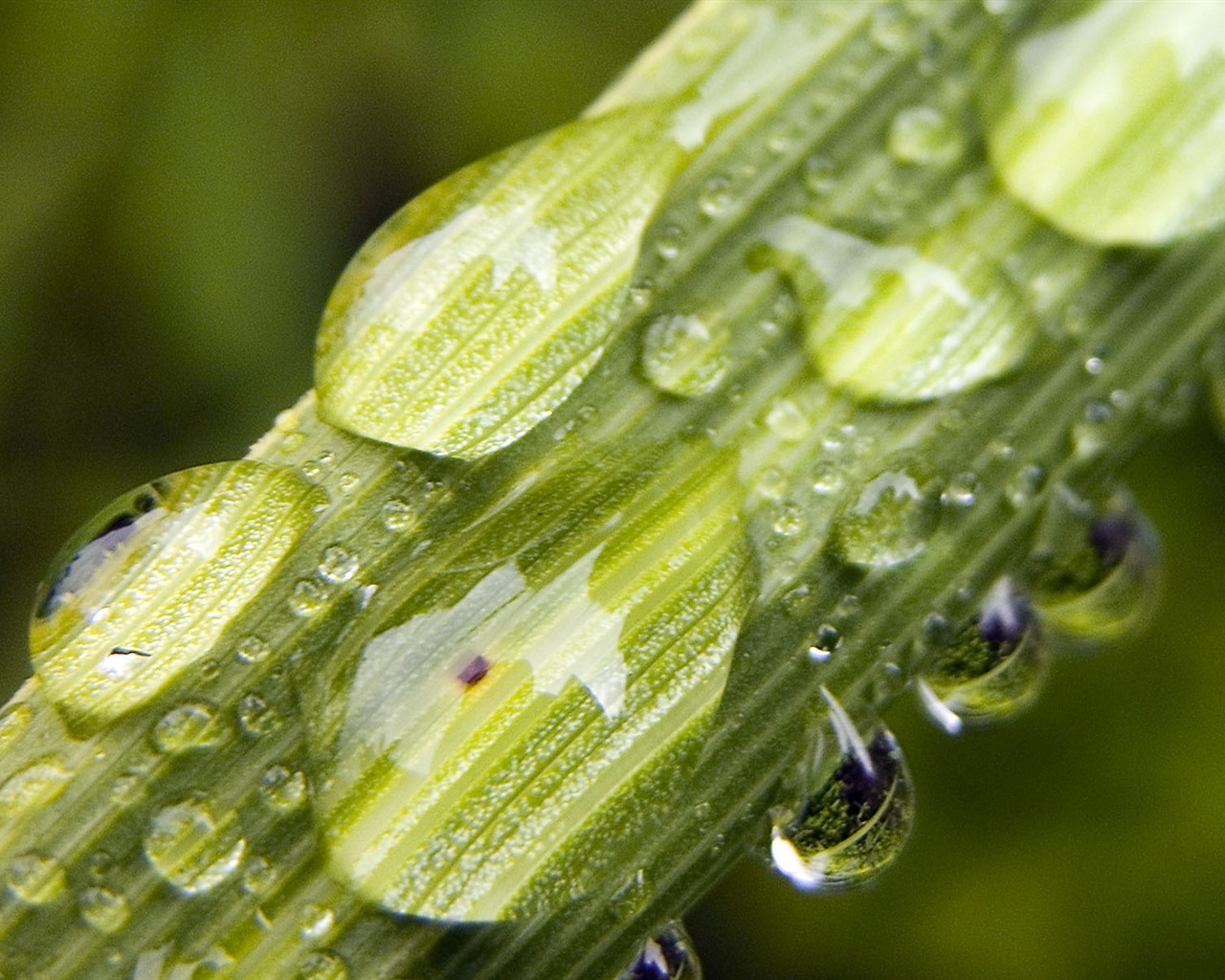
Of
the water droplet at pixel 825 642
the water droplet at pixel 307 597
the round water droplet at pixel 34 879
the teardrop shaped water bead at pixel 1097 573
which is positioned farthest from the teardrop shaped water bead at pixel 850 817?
the round water droplet at pixel 34 879

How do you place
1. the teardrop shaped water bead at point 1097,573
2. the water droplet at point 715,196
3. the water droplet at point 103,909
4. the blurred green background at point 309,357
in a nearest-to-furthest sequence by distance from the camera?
the water droplet at point 103,909 < the water droplet at point 715,196 < the teardrop shaped water bead at point 1097,573 < the blurred green background at point 309,357

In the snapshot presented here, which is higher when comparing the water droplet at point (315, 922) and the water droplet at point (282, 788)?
the water droplet at point (282, 788)

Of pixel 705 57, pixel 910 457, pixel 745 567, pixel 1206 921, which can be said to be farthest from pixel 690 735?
pixel 1206 921

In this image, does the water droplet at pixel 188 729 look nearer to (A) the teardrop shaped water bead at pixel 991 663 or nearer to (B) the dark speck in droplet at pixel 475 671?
(B) the dark speck in droplet at pixel 475 671

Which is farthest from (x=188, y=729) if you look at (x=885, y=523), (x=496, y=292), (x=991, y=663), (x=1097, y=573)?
(x=1097, y=573)

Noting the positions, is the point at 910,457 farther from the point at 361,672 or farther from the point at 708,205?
the point at 361,672

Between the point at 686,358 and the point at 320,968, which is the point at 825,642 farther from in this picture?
the point at 320,968

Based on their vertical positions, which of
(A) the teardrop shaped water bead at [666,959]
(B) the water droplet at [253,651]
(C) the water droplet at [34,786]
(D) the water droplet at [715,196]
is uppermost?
(D) the water droplet at [715,196]
